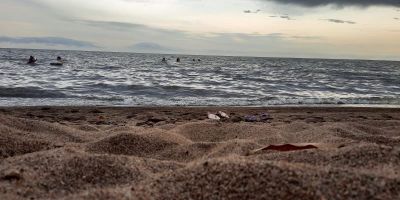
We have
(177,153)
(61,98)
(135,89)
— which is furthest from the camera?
(135,89)

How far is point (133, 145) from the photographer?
5.16 meters

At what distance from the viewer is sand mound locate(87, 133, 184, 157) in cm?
496

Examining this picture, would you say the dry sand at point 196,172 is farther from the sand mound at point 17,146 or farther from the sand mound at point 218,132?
the sand mound at point 218,132

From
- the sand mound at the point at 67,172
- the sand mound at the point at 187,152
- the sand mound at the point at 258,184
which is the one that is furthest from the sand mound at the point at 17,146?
the sand mound at the point at 258,184

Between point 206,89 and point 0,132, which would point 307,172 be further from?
point 206,89

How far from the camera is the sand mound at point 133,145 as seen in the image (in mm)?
4961

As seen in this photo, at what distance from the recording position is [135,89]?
1822cm

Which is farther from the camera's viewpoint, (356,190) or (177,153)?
(177,153)

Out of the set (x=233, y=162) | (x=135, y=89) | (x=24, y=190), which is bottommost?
(x=135, y=89)

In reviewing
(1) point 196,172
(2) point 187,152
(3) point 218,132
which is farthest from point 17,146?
(3) point 218,132

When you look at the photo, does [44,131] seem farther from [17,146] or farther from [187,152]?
[187,152]

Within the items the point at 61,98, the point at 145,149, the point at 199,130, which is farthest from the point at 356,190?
the point at 61,98

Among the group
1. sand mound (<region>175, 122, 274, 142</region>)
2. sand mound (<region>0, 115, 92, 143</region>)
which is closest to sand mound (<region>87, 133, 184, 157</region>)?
sand mound (<region>0, 115, 92, 143</region>)

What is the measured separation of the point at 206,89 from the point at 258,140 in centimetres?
1335
